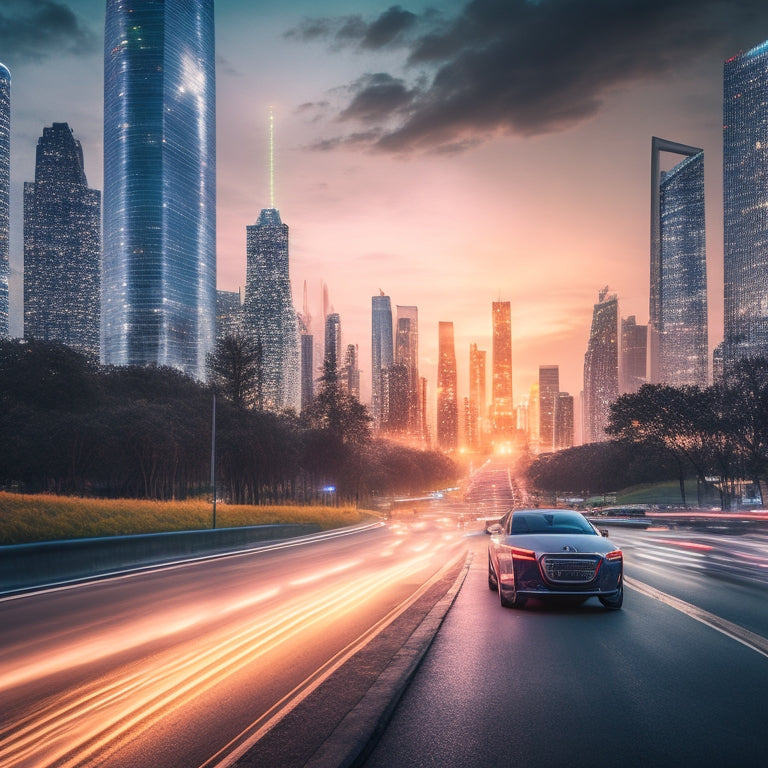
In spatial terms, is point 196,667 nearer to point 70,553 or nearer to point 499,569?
point 499,569

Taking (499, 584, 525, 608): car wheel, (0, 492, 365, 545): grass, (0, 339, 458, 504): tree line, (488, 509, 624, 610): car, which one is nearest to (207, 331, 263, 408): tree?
(0, 339, 458, 504): tree line

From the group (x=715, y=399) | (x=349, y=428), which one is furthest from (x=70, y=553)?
(x=349, y=428)

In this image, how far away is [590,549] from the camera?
37.2 feet

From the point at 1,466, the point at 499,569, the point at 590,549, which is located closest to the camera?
the point at 590,549

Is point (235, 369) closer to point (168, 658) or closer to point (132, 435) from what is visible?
point (132, 435)

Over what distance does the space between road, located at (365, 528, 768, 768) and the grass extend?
1673 centimetres

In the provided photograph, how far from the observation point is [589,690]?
6.55 metres

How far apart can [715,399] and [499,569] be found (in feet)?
199

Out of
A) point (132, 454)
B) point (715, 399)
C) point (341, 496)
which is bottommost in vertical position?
point (341, 496)

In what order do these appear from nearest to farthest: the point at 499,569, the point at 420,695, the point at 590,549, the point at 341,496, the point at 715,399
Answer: the point at 420,695 < the point at 590,549 < the point at 499,569 < the point at 715,399 < the point at 341,496

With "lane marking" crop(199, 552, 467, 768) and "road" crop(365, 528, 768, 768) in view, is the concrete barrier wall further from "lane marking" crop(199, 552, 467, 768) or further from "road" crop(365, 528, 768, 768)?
"road" crop(365, 528, 768, 768)

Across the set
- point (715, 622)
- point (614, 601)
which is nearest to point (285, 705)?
point (715, 622)

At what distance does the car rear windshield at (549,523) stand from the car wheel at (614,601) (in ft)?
4.43

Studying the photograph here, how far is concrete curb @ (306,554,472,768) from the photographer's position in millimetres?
4797
